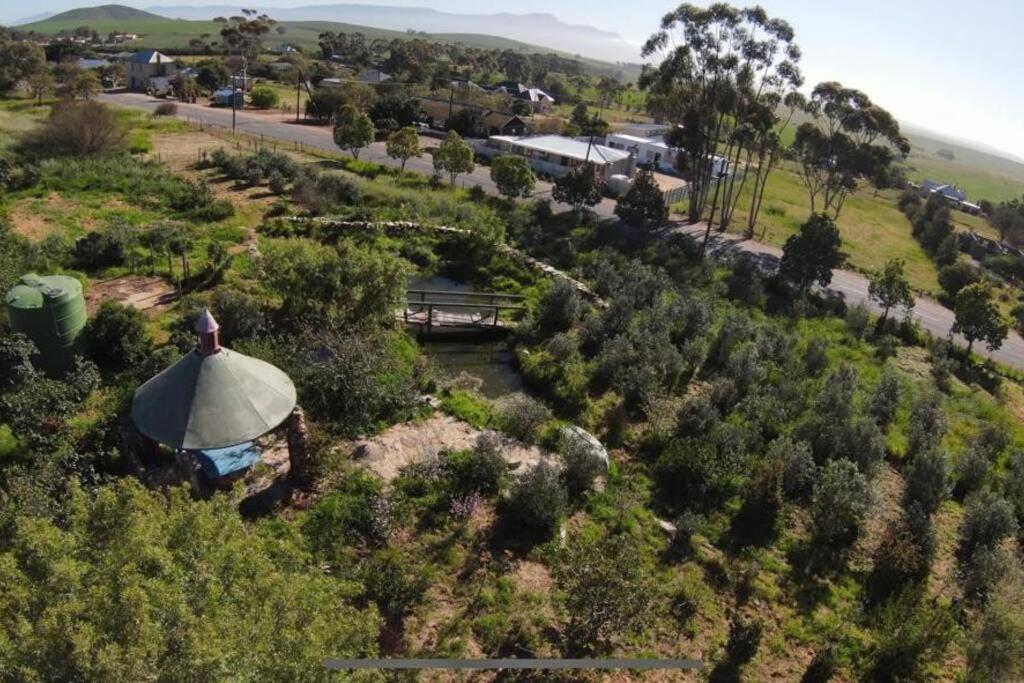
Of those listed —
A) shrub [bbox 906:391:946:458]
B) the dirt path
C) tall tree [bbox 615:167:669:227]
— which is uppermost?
tall tree [bbox 615:167:669:227]

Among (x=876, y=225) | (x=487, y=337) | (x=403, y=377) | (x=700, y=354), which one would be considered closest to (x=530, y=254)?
(x=487, y=337)

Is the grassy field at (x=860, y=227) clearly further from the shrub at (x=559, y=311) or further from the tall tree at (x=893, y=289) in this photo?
the shrub at (x=559, y=311)

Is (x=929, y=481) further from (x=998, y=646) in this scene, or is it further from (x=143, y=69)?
A: (x=143, y=69)

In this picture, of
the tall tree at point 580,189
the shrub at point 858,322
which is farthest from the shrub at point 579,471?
the tall tree at point 580,189

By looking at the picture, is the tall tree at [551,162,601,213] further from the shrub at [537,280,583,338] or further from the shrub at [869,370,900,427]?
the shrub at [869,370,900,427]

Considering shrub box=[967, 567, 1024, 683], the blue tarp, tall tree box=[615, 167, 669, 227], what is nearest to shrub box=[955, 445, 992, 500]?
shrub box=[967, 567, 1024, 683]
